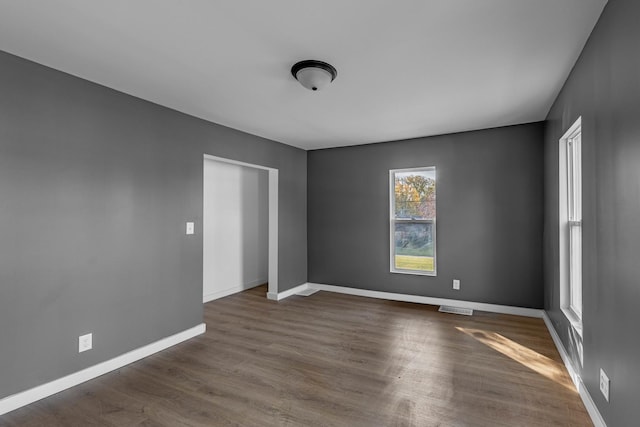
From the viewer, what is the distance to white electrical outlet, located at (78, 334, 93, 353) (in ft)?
8.93

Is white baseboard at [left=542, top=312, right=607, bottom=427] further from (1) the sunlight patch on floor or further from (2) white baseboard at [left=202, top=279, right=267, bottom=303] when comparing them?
(2) white baseboard at [left=202, top=279, right=267, bottom=303]

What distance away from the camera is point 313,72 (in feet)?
8.29

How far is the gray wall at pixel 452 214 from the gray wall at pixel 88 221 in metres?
2.42

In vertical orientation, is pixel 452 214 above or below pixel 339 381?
above

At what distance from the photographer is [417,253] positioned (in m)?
5.05

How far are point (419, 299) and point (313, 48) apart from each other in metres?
3.91

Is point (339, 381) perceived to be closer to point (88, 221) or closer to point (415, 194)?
point (88, 221)

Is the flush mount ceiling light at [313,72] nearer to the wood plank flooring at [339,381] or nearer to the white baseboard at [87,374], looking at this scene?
the wood plank flooring at [339,381]

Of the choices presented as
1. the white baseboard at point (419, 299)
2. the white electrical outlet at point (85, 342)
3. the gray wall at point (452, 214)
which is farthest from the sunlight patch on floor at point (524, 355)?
the white electrical outlet at point (85, 342)

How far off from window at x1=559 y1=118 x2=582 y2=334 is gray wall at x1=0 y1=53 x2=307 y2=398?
12.2 feet

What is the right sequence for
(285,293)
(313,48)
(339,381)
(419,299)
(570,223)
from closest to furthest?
1. (313,48)
2. (339,381)
3. (570,223)
4. (419,299)
5. (285,293)

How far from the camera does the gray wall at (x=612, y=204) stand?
61.1 inches

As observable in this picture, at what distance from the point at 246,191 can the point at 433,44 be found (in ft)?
14.2

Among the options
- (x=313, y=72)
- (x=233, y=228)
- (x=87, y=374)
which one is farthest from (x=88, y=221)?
(x=233, y=228)
